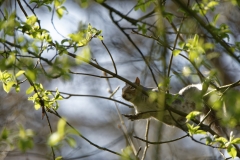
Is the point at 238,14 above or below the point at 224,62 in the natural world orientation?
above

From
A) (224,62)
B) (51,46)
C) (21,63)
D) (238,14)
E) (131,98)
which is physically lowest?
(21,63)

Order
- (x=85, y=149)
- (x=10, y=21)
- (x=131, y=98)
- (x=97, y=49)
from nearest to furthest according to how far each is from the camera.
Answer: (x=10, y=21), (x=131, y=98), (x=85, y=149), (x=97, y=49)

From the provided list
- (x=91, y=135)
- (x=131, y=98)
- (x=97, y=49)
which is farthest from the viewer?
(x=91, y=135)

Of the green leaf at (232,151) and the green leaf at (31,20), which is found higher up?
the green leaf at (31,20)

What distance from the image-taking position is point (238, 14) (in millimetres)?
4285

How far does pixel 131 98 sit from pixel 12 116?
1.64 meters

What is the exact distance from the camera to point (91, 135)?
16.3 ft

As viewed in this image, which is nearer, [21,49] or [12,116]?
[21,49]

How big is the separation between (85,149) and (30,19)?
2505mm

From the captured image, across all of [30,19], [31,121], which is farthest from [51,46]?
[31,121]

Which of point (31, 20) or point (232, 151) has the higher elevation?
point (31, 20)

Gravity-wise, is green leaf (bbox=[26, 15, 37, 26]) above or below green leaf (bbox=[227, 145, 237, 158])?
above

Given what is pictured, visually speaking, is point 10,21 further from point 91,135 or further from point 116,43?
point 91,135

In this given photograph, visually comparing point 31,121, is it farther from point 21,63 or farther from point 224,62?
point 21,63
